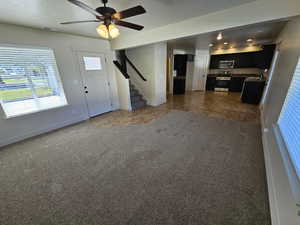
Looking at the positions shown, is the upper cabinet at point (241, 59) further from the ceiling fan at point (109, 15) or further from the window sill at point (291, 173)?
the ceiling fan at point (109, 15)

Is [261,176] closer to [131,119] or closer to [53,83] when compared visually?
[131,119]

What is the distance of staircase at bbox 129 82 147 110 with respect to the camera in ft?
15.7

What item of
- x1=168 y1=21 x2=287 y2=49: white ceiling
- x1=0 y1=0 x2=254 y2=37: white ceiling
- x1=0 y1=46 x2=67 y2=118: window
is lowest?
x1=0 y1=46 x2=67 y2=118: window

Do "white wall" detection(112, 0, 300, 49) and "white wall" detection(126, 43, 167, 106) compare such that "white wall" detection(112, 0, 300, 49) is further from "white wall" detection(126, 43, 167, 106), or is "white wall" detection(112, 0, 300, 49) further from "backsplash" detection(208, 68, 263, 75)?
"backsplash" detection(208, 68, 263, 75)

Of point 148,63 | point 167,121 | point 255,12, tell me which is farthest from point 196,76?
point 255,12

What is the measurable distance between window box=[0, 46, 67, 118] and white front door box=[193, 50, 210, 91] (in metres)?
7.37

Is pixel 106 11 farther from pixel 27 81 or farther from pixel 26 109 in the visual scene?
pixel 26 109

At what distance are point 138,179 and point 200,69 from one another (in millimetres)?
7861

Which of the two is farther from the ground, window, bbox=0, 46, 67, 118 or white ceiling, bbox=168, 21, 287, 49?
white ceiling, bbox=168, 21, 287, 49

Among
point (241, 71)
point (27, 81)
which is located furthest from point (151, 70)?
point (241, 71)

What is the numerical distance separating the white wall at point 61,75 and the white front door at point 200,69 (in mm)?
5636

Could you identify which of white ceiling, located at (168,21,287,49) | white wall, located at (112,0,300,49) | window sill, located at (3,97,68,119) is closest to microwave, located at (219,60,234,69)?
white ceiling, located at (168,21,287,49)

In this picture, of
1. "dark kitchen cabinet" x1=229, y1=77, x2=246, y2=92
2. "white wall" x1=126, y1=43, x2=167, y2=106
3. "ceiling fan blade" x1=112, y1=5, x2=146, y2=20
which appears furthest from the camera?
"dark kitchen cabinet" x1=229, y1=77, x2=246, y2=92

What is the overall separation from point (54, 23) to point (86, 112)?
95.3 inches
